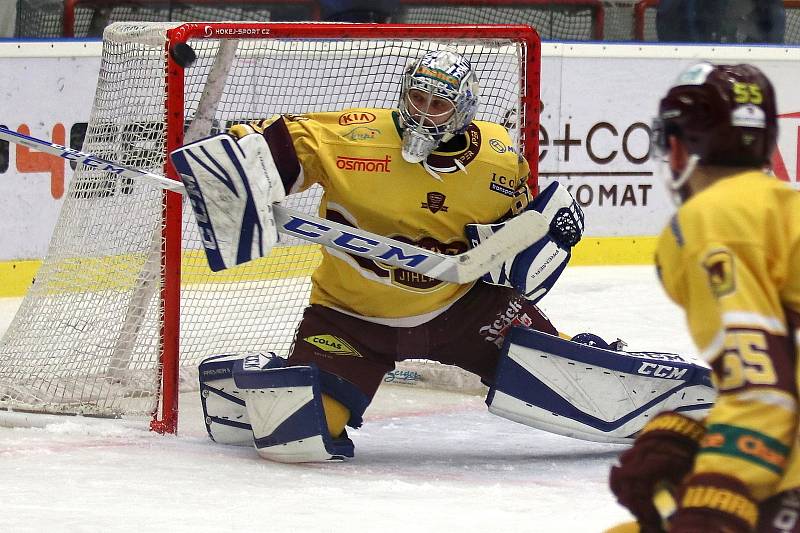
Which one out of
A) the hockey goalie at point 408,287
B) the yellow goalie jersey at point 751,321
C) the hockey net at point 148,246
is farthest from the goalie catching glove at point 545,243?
the yellow goalie jersey at point 751,321

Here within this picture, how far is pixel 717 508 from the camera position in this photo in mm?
1369

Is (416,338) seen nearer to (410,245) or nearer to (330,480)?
(410,245)

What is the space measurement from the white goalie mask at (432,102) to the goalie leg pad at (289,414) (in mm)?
535

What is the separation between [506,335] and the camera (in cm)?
322

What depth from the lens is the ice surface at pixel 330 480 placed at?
257 cm

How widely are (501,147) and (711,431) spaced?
187 cm

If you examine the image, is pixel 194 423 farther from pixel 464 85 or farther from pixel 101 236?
pixel 464 85

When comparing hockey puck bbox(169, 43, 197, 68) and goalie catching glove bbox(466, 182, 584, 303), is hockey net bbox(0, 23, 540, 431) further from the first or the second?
goalie catching glove bbox(466, 182, 584, 303)

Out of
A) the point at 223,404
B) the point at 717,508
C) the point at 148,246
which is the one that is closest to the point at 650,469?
the point at 717,508

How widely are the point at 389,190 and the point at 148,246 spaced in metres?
0.75

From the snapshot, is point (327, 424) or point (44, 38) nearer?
point (327, 424)

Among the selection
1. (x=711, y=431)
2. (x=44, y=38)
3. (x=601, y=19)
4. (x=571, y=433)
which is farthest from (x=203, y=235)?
(x=601, y=19)

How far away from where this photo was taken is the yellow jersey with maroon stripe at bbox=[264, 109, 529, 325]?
3094mm

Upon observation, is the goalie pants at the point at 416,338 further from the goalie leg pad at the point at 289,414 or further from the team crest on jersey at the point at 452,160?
the team crest on jersey at the point at 452,160
